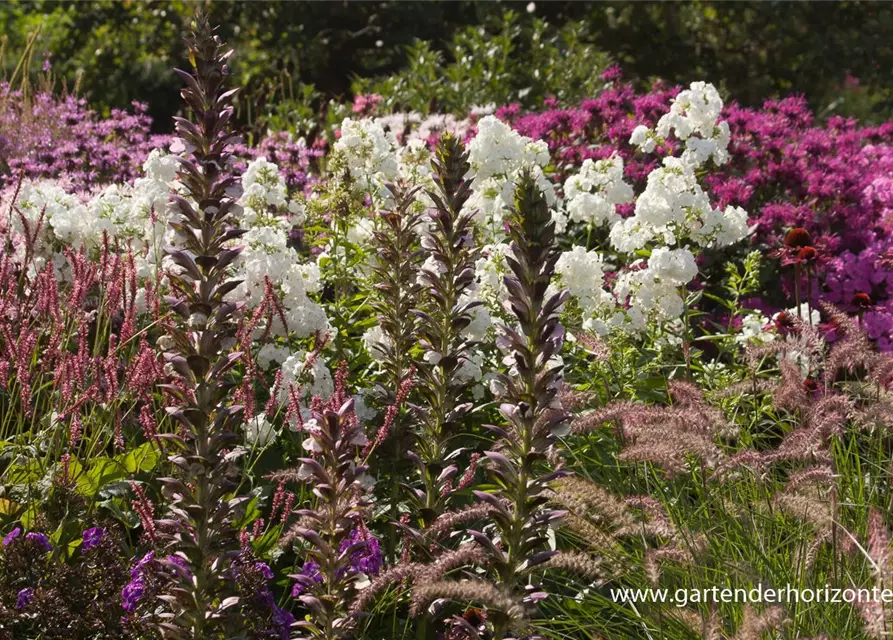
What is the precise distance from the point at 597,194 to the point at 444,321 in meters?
1.97

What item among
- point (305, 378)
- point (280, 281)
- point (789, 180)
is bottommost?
point (305, 378)

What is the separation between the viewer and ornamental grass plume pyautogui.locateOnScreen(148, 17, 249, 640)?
282 cm

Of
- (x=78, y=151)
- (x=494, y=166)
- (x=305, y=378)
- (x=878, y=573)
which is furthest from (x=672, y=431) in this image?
(x=78, y=151)

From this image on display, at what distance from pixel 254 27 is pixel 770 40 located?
6455mm

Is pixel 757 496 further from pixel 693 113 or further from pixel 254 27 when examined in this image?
pixel 254 27

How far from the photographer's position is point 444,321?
3.67m

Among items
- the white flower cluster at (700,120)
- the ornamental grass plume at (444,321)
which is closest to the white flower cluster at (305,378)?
the ornamental grass plume at (444,321)

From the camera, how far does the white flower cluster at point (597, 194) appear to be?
17.2 feet

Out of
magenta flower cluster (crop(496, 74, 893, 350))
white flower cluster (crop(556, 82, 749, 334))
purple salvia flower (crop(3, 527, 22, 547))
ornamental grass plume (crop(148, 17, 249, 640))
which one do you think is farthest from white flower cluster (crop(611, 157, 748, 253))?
purple salvia flower (crop(3, 527, 22, 547))

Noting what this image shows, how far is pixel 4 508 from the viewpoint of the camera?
3852mm

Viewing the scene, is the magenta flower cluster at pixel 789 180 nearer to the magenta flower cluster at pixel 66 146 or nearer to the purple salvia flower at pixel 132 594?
the magenta flower cluster at pixel 66 146

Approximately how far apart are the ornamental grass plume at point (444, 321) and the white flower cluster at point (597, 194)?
1639mm

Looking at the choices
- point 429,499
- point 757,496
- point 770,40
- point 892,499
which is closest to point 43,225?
point 429,499

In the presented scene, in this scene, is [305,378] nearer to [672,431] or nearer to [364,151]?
[364,151]
